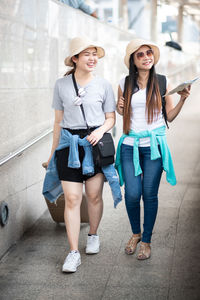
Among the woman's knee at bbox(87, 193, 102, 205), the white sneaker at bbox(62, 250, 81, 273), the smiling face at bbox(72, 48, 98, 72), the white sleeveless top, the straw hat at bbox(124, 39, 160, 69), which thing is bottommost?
the white sneaker at bbox(62, 250, 81, 273)

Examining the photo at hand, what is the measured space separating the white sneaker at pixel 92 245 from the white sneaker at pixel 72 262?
27cm

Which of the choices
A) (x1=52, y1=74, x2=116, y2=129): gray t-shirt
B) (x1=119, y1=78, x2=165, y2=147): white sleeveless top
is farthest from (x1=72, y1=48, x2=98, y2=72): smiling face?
(x1=119, y1=78, x2=165, y2=147): white sleeveless top

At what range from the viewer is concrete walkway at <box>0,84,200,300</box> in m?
3.73

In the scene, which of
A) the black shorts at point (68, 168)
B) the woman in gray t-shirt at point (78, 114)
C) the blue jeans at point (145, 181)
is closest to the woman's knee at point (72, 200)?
the woman in gray t-shirt at point (78, 114)

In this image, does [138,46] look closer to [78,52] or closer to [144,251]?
[78,52]

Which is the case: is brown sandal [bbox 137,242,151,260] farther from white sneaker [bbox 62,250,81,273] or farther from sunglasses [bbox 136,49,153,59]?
sunglasses [bbox 136,49,153,59]

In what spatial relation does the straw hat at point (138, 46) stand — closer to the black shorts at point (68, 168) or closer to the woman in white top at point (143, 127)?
the woman in white top at point (143, 127)

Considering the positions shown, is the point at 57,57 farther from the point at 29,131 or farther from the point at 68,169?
the point at 68,169

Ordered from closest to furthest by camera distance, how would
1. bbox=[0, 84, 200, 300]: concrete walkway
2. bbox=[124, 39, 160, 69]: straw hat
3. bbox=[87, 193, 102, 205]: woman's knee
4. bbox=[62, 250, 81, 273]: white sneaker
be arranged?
bbox=[0, 84, 200, 300]: concrete walkway, bbox=[62, 250, 81, 273]: white sneaker, bbox=[124, 39, 160, 69]: straw hat, bbox=[87, 193, 102, 205]: woman's knee

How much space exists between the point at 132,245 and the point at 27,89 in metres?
1.85

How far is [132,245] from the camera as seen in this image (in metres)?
4.53

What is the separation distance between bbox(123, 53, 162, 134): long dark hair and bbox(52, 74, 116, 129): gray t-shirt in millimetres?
144

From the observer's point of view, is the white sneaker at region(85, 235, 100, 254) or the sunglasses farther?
the white sneaker at region(85, 235, 100, 254)

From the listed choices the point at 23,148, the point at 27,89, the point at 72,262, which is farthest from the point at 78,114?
the point at 72,262
